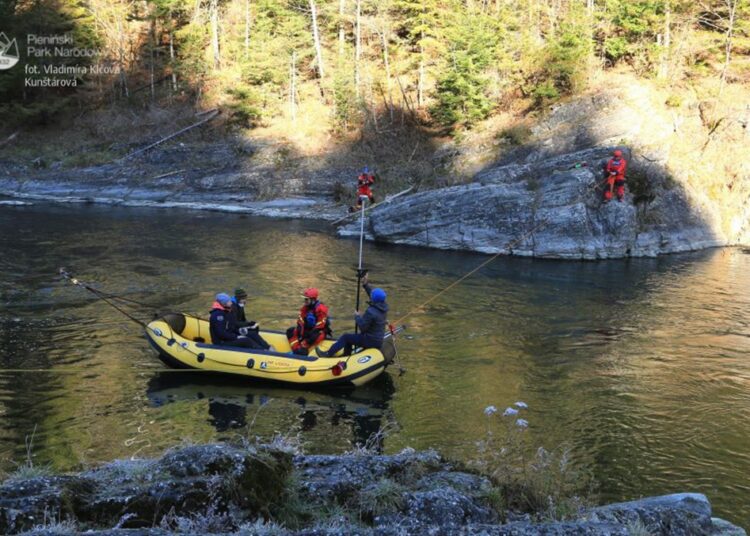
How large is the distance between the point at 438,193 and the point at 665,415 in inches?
647

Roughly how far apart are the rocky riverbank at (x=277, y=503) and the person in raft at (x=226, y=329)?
23.9 feet

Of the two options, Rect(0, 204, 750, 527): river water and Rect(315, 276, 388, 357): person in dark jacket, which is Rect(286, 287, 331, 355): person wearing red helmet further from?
Rect(0, 204, 750, 527): river water

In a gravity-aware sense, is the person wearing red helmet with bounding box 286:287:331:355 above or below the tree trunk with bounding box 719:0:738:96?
below

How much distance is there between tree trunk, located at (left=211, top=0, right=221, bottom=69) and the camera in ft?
146

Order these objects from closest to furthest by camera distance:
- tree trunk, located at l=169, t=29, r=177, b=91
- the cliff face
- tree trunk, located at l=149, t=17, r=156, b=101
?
the cliff face < tree trunk, located at l=169, t=29, r=177, b=91 < tree trunk, located at l=149, t=17, r=156, b=101

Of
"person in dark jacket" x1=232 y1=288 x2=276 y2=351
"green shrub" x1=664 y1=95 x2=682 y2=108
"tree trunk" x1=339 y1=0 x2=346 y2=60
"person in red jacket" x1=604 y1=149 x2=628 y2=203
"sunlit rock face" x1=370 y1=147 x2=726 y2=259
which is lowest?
"person in dark jacket" x1=232 y1=288 x2=276 y2=351

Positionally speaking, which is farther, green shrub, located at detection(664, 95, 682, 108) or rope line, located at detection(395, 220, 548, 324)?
green shrub, located at detection(664, 95, 682, 108)

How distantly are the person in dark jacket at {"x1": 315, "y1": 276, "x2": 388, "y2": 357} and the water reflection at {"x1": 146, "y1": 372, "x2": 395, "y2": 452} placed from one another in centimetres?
78

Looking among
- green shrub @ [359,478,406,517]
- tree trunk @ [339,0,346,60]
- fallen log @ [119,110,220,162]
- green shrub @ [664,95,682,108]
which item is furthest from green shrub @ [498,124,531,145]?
green shrub @ [359,478,406,517]

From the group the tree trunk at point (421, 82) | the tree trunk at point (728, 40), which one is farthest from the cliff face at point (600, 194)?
the tree trunk at point (421, 82)

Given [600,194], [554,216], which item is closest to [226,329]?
[554,216]

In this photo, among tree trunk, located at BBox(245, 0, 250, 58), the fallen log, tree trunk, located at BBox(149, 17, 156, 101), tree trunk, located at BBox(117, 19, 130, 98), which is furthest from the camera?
tree trunk, located at BBox(117, 19, 130, 98)

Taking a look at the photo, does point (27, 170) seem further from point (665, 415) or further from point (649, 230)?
point (665, 415)

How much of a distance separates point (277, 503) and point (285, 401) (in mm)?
6955
